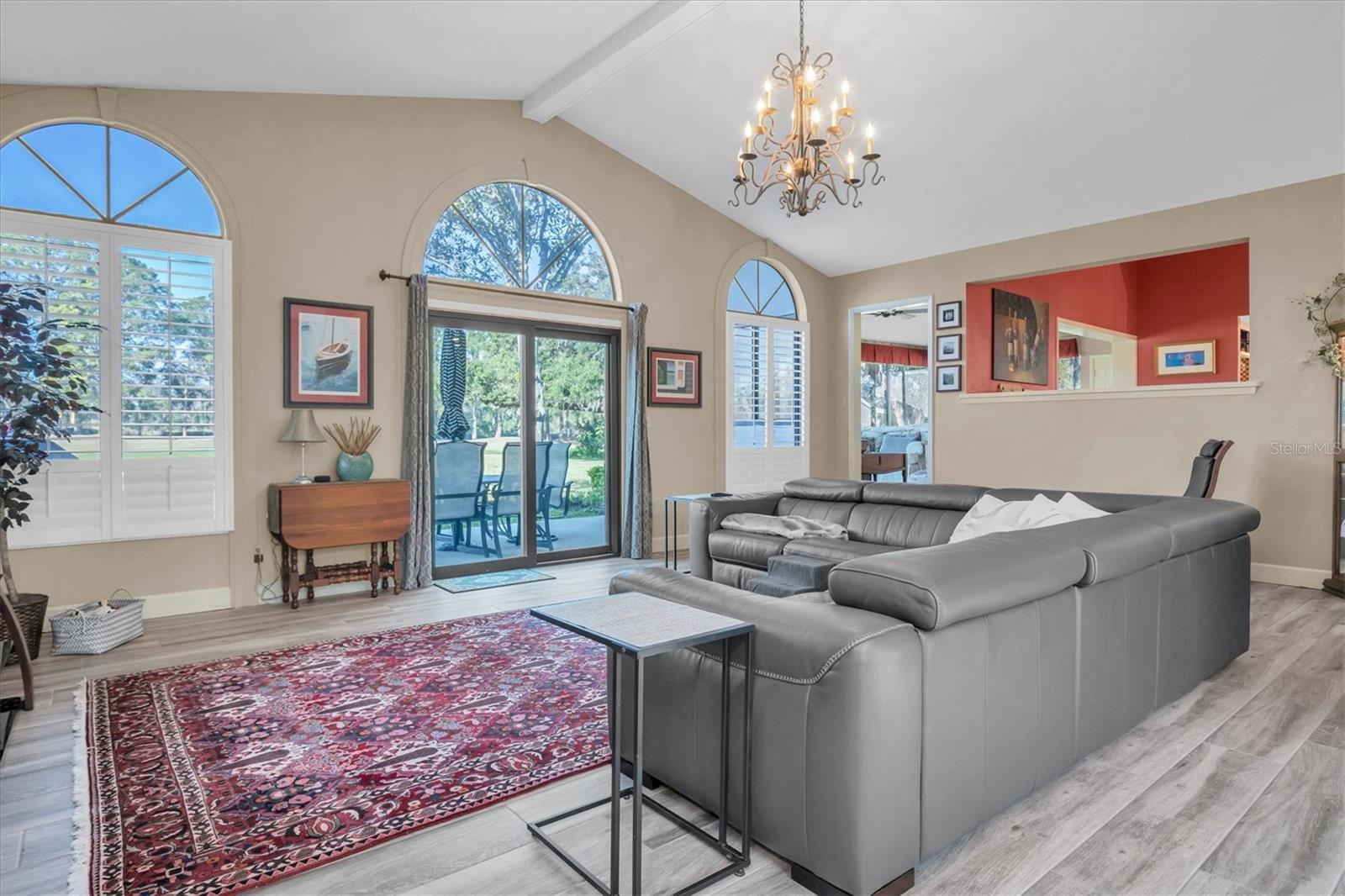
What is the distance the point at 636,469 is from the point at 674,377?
3.08ft

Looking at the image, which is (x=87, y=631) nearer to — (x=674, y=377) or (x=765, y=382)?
(x=674, y=377)

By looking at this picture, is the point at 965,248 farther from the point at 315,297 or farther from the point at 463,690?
the point at 463,690

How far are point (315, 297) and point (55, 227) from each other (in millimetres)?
1301

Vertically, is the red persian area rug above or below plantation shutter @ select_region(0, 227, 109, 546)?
below

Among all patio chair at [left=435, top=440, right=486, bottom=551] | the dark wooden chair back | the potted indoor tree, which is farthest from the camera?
patio chair at [left=435, top=440, right=486, bottom=551]

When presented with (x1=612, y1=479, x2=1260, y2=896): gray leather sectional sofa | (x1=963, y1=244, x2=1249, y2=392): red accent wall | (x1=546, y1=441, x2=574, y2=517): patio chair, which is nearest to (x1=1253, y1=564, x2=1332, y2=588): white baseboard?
(x1=963, y1=244, x2=1249, y2=392): red accent wall

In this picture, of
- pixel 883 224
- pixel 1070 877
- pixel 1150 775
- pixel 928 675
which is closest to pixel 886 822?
pixel 928 675

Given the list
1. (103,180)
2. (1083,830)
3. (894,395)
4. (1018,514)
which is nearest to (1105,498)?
(1018,514)

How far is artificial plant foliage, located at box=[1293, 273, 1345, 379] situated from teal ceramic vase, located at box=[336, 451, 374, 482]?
20.3 feet

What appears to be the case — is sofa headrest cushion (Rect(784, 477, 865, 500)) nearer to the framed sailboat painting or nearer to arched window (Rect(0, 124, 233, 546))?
the framed sailboat painting

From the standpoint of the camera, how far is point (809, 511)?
462cm

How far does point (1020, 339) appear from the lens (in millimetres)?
7348

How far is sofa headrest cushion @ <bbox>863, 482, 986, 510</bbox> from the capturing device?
396 cm

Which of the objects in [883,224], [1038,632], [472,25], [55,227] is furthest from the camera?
[883,224]
